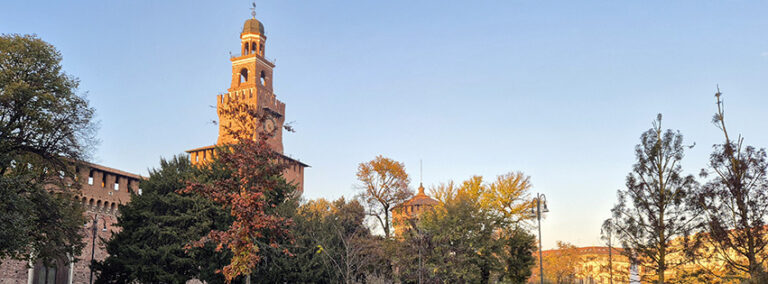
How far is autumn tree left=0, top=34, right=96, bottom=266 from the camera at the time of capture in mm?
22797

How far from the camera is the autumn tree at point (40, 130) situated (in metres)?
22.8

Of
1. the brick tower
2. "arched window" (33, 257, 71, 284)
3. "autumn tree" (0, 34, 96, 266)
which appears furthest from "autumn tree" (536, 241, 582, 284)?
"autumn tree" (0, 34, 96, 266)

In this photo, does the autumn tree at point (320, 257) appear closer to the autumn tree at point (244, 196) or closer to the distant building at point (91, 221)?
Result: the autumn tree at point (244, 196)

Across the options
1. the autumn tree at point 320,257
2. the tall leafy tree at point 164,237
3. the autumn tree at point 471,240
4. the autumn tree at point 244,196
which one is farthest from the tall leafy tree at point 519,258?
the autumn tree at point 244,196

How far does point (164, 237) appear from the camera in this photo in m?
28.2

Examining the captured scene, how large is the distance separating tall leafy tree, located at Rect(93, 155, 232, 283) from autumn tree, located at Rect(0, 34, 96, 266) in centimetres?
323

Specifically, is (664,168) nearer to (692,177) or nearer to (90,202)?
(692,177)

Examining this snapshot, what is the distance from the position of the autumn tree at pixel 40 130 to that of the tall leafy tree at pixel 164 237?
3232 mm

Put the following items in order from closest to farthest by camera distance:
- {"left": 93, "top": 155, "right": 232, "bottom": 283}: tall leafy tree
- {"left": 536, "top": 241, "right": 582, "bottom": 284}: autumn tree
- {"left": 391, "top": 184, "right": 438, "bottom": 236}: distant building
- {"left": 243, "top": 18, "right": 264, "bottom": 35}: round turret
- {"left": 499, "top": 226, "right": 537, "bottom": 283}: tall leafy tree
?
{"left": 93, "top": 155, "right": 232, "bottom": 283}: tall leafy tree → {"left": 391, "top": 184, "right": 438, "bottom": 236}: distant building → {"left": 499, "top": 226, "right": 537, "bottom": 283}: tall leafy tree → {"left": 536, "top": 241, "right": 582, "bottom": 284}: autumn tree → {"left": 243, "top": 18, "right": 264, "bottom": 35}: round turret

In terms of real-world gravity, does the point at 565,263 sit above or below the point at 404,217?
below

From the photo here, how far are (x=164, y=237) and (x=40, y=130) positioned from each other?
7.54 meters

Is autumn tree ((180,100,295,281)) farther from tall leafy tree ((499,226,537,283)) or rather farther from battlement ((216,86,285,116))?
battlement ((216,86,285,116))

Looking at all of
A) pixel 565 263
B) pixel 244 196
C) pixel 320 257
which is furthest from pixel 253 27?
pixel 244 196

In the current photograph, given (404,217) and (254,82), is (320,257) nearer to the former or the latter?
(404,217)
